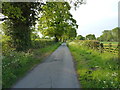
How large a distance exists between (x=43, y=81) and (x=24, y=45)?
9.11m

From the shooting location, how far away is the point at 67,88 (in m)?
5.07

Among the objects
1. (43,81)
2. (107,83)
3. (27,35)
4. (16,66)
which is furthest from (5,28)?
(107,83)

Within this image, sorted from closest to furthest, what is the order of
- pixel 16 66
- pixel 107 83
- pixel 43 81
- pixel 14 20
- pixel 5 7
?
pixel 107 83
pixel 43 81
pixel 16 66
pixel 5 7
pixel 14 20

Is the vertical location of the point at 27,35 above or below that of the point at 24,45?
above

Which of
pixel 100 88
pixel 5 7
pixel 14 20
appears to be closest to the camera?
pixel 100 88

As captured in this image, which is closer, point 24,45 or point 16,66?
point 16,66

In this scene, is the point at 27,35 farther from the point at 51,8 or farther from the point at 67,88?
the point at 67,88

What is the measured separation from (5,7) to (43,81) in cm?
646

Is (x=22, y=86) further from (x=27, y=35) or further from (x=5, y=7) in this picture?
(x=27, y=35)

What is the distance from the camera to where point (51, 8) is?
14828 millimetres

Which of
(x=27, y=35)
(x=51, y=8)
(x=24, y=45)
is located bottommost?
(x=24, y=45)

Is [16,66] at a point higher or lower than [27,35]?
lower

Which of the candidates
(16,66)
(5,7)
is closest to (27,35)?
(5,7)

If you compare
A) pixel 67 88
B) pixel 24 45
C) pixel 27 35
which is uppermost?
pixel 27 35
